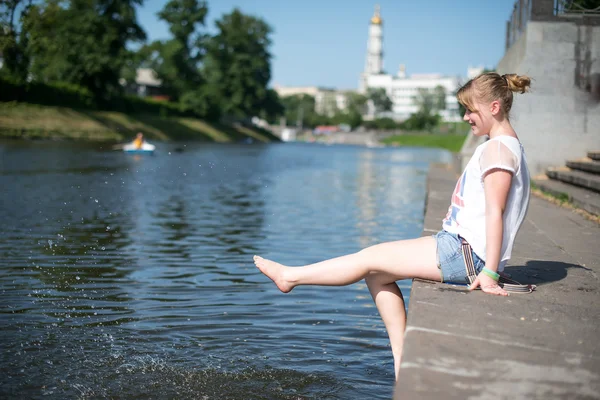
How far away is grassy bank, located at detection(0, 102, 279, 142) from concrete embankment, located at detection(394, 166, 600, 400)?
40841 mm

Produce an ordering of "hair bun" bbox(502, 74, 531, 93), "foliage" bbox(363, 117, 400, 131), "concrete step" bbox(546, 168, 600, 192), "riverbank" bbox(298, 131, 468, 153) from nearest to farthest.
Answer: "hair bun" bbox(502, 74, 531, 93) → "concrete step" bbox(546, 168, 600, 192) → "riverbank" bbox(298, 131, 468, 153) → "foliage" bbox(363, 117, 400, 131)

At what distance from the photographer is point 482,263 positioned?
155 inches

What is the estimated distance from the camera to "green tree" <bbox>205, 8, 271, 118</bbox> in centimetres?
8344

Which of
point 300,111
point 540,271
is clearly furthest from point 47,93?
point 300,111

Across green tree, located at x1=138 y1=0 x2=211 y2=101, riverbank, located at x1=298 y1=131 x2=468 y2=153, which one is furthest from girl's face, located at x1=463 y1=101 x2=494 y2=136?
riverbank, located at x1=298 y1=131 x2=468 y2=153

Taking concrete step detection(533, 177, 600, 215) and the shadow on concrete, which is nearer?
the shadow on concrete

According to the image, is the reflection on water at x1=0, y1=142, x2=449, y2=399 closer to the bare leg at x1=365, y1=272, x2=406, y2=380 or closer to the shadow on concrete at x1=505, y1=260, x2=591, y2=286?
the bare leg at x1=365, y1=272, x2=406, y2=380

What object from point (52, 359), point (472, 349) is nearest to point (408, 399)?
point (472, 349)

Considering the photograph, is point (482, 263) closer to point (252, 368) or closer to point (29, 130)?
point (252, 368)

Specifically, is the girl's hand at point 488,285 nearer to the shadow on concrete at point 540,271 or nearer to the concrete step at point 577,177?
the shadow on concrete at point 540,271

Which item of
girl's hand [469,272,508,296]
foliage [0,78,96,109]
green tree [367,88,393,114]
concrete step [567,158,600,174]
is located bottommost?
girl's hand [469,272,508,296]

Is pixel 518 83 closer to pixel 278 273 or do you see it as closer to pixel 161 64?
pixel 278 273

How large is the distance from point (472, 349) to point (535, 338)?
36cm

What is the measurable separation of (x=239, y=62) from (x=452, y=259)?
8201 centimetres
